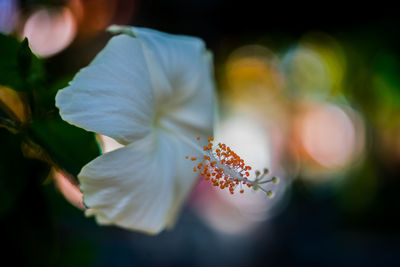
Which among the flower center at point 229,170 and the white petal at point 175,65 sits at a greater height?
the white petal at point 175,65

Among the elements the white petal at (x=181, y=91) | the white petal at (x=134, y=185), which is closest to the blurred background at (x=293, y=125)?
the white petal at (x=181, y=91)

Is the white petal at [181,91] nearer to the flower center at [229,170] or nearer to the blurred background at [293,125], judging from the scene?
the flower center at [229,170]

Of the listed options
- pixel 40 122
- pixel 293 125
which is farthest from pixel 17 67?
pixel 293 125

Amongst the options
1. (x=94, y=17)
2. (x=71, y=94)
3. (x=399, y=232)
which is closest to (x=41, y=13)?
(x=71, y=94)

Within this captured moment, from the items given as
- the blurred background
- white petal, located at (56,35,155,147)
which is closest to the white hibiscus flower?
white petal, located at (56,35,155,147)

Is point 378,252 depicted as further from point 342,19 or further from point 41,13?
point 41,13

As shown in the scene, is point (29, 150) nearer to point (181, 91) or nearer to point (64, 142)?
point (64, 142)

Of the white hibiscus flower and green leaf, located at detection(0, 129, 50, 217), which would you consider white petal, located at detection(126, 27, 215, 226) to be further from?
green leaf, located at detection(0, 129, 50, 217)

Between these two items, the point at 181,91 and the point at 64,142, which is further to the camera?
the point at 181,91
